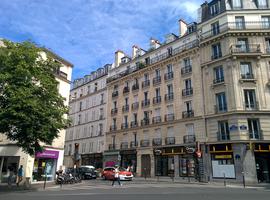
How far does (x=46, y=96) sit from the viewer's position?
56.7 ft

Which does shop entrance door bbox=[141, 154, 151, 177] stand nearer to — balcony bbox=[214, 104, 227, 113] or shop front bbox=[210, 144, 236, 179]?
shop front bbox=[210, 144, 236, 179]

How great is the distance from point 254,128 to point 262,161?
3.32 m

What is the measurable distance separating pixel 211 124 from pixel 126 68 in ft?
63.4

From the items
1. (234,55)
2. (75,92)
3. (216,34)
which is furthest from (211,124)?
(75,92)

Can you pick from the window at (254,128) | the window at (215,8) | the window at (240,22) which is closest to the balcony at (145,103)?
the window at (215,8)

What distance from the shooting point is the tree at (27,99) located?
15678mm

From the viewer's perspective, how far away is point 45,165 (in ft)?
86.7

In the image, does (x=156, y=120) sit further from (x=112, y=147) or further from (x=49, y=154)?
(x=49, y=154)

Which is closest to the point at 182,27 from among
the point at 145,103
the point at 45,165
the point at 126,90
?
the point at 145,103

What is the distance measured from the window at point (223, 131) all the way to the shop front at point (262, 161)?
2933 mm

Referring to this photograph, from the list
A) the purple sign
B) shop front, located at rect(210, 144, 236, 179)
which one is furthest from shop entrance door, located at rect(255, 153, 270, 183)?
the purple sign

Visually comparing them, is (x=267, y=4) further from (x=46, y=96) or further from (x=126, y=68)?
(x=46, y=96)

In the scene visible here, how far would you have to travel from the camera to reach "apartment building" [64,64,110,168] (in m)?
45.5

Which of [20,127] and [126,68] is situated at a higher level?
[126,68]
